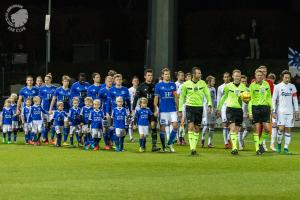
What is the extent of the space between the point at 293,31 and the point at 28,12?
50.6 ft

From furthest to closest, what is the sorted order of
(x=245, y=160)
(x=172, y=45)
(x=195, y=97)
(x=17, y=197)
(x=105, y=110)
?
1. (x=172, y=45)
2. (x=105, y=110)
3. (x=195, y=97)
4. (x=245, y=160)
5. (x=17, y=197)

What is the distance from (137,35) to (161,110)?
33.7m

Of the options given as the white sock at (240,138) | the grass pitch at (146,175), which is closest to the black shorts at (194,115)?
the grass pitch at (146,175)

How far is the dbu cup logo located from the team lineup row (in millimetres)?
20025

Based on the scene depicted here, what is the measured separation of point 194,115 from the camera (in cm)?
2830

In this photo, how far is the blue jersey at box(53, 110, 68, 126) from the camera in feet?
109

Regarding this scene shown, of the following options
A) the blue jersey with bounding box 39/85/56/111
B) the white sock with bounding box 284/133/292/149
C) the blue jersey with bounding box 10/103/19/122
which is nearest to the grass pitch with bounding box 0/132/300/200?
the white sock with bounding box 284/133/292/149

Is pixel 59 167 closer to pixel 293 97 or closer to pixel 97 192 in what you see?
pixel 97 192

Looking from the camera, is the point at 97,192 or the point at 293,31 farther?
the point at 293,31

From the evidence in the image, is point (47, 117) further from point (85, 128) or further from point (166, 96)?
point (166, 96)

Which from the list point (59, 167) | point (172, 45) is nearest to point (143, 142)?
point (59, 167)

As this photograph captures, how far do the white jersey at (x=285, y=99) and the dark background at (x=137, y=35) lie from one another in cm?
2712

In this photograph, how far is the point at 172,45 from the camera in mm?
47406

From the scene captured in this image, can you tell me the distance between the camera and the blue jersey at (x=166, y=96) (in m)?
29.6
